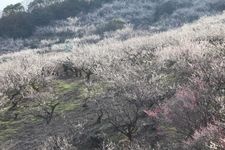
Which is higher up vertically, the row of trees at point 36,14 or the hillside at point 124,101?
the hillside at point 124,101

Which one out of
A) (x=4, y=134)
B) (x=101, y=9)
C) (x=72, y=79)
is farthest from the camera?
(x=101, y=9)

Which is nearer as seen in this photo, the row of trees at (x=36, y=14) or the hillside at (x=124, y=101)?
the hillside at (x=124, y=101)

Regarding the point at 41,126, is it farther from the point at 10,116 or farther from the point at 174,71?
the point at 174,71

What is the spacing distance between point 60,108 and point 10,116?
435cm

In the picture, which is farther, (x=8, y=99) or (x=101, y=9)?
(x=101, y=9)

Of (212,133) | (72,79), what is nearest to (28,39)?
(72,79)

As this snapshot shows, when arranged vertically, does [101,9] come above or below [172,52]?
below

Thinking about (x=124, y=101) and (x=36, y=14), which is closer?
(x=124, y=101)

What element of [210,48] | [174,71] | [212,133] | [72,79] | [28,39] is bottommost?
[28,39]

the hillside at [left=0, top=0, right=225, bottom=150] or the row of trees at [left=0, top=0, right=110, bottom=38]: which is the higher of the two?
the hillside at [left=0, top=0, right=225, bottom=150]

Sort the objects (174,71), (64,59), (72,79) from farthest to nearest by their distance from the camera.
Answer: (64,59)
(72,79)
(174,71)

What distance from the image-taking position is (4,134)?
32344 millimetres

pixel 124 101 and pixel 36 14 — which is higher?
pixel 124 101

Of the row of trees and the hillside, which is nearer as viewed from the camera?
the hillside
